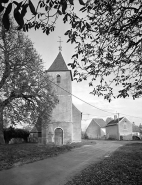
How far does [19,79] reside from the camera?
17516 mm

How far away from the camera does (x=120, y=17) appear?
5.03 meters

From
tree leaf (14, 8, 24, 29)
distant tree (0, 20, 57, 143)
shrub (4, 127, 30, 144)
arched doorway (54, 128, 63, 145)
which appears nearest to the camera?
tree leaf (14, 8, 24, 29)

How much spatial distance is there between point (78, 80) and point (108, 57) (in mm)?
1506

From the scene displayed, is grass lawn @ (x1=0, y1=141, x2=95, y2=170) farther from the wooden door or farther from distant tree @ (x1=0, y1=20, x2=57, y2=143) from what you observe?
the wooden door

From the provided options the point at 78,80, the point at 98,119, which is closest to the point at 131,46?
the point at 78,80

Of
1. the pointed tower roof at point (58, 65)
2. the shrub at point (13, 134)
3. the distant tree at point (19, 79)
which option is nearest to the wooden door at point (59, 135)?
the shrub at point (13, 134)

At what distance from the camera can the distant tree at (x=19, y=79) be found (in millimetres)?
17938

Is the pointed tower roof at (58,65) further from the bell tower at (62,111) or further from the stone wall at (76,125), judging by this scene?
the stone wall at (76,125)

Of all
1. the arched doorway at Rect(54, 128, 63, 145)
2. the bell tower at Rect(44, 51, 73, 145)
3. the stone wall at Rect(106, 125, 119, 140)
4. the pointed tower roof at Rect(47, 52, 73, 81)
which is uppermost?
the pointed tower roof at Rect(47, 52, 73, 81)

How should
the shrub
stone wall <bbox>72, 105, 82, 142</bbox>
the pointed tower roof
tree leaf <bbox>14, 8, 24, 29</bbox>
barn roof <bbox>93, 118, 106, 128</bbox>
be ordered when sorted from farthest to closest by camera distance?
barn roof <bbox>93, 118, 106, 128</bbox> < stone wall <bbox>72, 105, 82, 142</bbox> < the pointed tower roof < the shrub < tree leaf <bbox>14, 8, 24, 29</bbox>

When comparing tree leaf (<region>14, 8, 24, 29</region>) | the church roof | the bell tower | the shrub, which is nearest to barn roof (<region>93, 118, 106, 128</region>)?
the bell tower

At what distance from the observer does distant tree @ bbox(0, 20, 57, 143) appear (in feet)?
58.9

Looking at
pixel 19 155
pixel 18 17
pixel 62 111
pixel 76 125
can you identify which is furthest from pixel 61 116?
pixel 18 17

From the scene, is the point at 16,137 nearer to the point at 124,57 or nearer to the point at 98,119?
the point at 124,57
